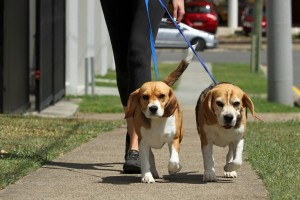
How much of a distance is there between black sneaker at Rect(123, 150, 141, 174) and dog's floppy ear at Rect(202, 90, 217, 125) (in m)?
0.71

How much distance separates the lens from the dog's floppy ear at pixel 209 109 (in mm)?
6993

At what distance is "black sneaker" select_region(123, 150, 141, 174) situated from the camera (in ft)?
24.7

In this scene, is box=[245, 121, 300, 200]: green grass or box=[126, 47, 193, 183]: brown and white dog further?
box=[126, 47, 193, 183]: brown and white dog

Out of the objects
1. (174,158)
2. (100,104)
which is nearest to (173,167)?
(174,158)

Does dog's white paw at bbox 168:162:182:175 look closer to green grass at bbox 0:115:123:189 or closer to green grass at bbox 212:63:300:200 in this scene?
green grass at bbox 212:63:300:200

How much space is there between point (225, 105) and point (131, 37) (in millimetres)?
1075

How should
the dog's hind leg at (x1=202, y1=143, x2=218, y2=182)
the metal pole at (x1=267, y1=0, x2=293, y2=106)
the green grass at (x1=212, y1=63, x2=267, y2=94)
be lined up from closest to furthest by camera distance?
the dog's hind leg at (x1=202, y1=143, x2=218, y2=182), the metal pole at (x1=267, y1=0, x2=293, y2=106), the green grass at (x1=212, y1=63, x2=267, y2=94)

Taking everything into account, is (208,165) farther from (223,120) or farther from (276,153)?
(276,153)

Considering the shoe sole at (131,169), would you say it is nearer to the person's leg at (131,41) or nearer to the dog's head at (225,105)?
the person's leg at (131,41)

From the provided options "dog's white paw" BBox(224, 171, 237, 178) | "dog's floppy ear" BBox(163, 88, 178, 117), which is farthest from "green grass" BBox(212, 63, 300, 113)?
"dog's floppy ear" BBox(163, 88, 178, 117)

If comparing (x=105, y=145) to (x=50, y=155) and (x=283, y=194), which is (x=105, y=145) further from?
(x=283, y=194)

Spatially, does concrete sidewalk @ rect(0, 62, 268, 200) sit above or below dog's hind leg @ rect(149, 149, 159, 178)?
below

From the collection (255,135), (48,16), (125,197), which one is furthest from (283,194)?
(48,16)

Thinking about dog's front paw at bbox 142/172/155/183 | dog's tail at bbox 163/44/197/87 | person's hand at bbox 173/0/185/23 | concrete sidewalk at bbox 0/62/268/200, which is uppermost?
person's hand at bbox 173/0/185/23
